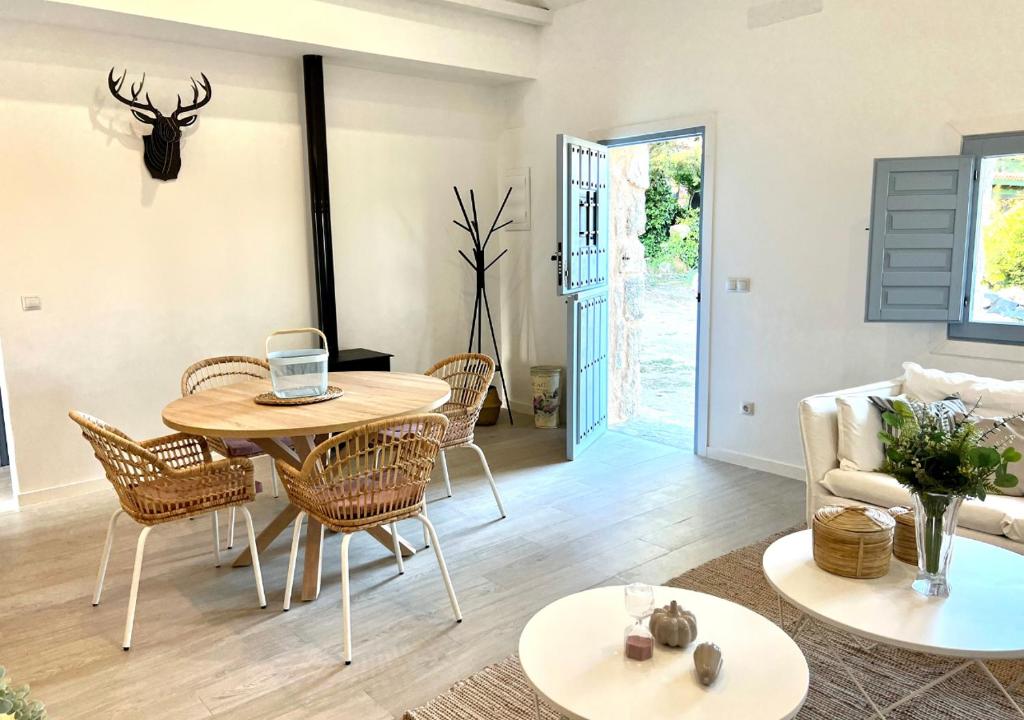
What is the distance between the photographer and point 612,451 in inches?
204

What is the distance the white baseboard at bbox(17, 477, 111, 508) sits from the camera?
431 cm

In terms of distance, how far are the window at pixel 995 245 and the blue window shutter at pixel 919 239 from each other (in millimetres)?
76

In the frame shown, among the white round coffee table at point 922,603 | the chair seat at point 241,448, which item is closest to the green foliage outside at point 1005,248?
the white round coffee table at point 922,603

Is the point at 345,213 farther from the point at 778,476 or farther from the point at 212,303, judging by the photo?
the point at 778,476

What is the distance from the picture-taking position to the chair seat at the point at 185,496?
9.20 feet

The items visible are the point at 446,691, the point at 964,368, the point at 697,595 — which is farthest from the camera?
the point at 964,368

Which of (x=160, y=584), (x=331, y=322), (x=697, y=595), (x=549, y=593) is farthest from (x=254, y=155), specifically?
(x=697, y=595)

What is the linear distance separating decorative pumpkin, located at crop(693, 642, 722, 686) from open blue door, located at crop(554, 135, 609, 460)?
3.21m

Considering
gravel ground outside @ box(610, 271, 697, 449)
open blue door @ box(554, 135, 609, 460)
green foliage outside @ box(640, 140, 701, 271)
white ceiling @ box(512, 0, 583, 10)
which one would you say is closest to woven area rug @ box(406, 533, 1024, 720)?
open blue door @ box(554, 135, 609, 460)

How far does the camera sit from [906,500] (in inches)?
119

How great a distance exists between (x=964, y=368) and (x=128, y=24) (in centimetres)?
479

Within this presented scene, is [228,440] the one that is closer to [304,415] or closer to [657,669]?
[304,415]

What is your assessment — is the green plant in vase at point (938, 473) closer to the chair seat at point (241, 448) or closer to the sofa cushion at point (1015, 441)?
the sofa cushion at point (1015, 441)

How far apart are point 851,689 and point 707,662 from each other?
3.29ft
